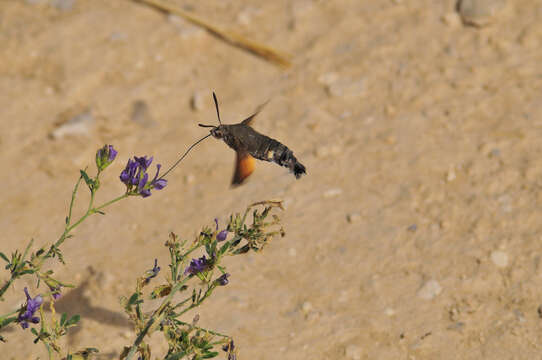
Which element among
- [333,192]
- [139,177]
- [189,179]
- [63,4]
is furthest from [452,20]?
[139,177]

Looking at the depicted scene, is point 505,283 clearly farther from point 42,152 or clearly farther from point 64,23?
point 64,23

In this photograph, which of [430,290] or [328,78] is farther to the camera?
[328,78]

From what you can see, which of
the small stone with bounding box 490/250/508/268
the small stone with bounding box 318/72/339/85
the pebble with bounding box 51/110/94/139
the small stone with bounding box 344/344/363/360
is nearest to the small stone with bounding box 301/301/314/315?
the small stone with bounding box 344/344/363/360

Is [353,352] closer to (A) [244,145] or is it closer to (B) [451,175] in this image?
(A) [244,145]

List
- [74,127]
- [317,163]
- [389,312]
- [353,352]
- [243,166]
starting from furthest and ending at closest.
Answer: [74,127] → [317,163] → [389,312] → [353,352] → [243,166]

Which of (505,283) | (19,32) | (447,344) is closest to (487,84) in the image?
(505,283)

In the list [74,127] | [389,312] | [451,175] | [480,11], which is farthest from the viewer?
[480,11]
